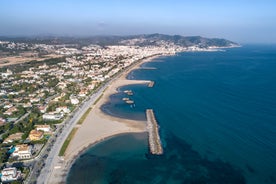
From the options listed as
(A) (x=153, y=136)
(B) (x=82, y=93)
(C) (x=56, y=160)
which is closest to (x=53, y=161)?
(C) (x=56, y=160)

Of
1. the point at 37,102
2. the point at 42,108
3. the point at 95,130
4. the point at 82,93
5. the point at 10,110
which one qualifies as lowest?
the point at 37,102

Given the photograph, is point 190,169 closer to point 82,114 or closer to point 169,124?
point 169,124

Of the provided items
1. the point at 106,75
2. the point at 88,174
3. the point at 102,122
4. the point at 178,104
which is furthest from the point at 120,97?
the point at 88,174

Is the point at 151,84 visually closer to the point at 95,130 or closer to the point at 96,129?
the point at 96,129

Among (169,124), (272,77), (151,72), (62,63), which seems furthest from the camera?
(62,63)

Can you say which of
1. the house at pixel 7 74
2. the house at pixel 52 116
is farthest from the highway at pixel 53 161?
the house at pixel 7 74

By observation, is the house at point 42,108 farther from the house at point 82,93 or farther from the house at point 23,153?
the house at point 23,153
